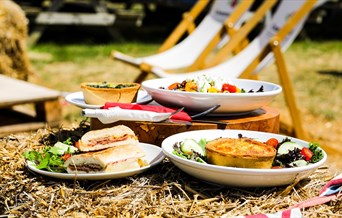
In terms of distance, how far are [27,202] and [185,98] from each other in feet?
2.16

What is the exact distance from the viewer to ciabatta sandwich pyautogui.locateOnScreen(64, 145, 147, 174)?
1696 mm

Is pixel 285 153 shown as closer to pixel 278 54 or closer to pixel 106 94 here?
pixel 106 94

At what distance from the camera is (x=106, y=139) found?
179 cm

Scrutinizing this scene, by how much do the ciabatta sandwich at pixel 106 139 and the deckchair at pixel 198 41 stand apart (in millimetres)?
3165

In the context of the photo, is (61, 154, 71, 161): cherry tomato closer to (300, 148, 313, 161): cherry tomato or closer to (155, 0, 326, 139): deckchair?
(300, 148, 313, 161): cherry tomato

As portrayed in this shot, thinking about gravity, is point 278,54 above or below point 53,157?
below

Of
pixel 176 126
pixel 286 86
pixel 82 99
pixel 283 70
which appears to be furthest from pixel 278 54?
pixel 176 126

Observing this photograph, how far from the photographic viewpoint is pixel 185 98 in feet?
6.73

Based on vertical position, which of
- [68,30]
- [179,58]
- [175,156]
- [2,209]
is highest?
[175,156]

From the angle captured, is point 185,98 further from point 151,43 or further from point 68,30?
point 68,30

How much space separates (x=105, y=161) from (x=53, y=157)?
203mm

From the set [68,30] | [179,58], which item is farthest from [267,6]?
[68,30]

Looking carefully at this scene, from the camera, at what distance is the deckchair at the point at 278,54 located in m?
4.20

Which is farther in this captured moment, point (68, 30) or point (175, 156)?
point (68, 30)
